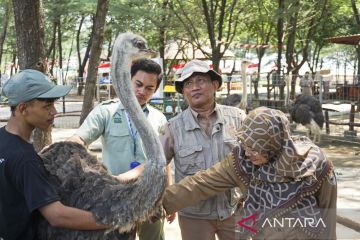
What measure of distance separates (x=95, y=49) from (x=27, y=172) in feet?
Result: 15.6

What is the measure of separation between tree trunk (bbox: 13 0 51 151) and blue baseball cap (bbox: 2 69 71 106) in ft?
8.05

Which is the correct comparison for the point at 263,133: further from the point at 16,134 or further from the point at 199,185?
the point at 16,134

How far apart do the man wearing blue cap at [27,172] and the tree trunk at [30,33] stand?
2.45 meters

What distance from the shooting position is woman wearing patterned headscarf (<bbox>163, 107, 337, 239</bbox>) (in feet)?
6.67

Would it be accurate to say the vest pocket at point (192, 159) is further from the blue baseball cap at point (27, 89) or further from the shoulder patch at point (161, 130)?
the blue baseball cap at point (27, 89)

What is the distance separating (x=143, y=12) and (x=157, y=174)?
497 inches

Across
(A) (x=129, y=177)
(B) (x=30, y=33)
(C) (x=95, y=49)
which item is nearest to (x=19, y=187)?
(A) (x=129, y=177)

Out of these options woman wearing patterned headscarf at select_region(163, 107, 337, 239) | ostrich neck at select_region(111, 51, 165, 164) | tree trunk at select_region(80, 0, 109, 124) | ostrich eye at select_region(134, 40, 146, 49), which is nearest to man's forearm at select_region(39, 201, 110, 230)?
ostrich neck at select_region(111, 51, 165, 164)

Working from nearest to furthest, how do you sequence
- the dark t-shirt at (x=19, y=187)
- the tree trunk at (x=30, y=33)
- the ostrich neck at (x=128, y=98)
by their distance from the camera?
the dark t-shirt at (x=19, y=187)
the ostrich neck at (x=128, y=98)
the tree trunk at (x=30, y=33)

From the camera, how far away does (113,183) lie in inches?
86.5

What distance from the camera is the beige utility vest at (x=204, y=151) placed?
277 cm

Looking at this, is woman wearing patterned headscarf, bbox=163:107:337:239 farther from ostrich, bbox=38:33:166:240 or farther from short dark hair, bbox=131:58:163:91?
short dark hair, bbox=131:58:163:91

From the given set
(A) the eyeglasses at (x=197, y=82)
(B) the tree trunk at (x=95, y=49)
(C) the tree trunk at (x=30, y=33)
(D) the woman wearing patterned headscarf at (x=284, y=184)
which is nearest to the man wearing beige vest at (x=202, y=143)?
(A) the eyeglasses at (x=197, y=82)

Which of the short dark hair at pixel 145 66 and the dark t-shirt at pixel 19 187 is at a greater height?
the short dark hair at pixel 145 66
